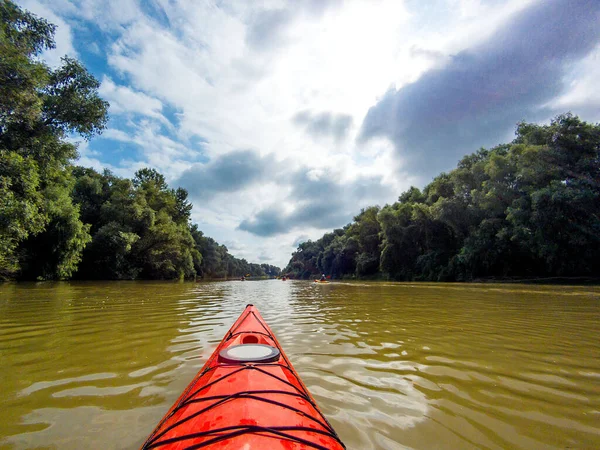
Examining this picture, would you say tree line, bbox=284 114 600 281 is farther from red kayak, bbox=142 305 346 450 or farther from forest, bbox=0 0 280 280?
forest, bbox=0 0 280 280

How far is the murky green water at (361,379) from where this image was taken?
6.85ft

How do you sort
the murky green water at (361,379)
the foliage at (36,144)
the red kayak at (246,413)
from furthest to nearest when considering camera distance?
the foliage at (36,144) < the murky green water at (361,379) < the red kayak at (246,413)

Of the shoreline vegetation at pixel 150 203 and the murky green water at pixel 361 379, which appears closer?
the murky green water at pixel 361 379

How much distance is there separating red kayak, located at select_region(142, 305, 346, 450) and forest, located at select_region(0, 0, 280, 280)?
1584 centimetres

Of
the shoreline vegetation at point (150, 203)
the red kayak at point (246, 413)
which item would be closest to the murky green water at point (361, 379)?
the red kayak at point (246, 413)

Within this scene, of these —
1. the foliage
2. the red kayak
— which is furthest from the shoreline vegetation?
the red kayak

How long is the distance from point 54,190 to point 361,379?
2291 centimetres

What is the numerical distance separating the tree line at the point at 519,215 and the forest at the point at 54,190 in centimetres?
2955

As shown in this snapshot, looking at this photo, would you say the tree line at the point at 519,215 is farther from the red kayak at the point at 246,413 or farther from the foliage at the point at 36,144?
the foliage at the point at 36,144

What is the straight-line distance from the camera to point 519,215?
20.7 m

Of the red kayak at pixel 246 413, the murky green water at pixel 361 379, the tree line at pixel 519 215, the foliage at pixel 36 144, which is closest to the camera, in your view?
the red kayak at pixel 246 413

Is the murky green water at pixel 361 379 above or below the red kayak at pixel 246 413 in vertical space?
below

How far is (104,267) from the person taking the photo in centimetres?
2825

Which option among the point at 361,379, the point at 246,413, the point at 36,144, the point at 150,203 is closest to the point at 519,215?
the point at 361,379
